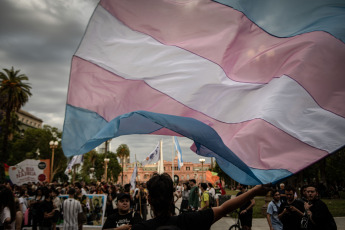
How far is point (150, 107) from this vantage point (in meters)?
4.83

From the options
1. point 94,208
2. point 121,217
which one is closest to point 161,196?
point 121,217

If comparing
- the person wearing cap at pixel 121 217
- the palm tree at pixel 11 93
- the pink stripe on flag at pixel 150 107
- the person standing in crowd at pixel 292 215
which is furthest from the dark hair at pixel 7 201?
the palm tree at pixel 11 93

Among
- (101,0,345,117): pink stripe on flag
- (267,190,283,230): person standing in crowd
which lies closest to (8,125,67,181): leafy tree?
(267,190,283,230): person standing in crowd

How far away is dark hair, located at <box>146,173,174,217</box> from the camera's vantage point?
7.79ft

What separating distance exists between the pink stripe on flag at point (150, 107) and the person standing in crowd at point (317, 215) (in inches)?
91.1

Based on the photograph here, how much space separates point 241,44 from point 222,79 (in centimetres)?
58

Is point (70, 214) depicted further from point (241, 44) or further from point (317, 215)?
point (241, 44)

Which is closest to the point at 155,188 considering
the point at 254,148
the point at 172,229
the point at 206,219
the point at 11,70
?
the point at 206,219

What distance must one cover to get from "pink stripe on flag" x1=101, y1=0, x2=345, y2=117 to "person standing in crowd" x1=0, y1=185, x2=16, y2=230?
344 cm

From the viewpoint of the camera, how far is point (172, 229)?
1523mm

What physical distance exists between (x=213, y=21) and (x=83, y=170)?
92537mm

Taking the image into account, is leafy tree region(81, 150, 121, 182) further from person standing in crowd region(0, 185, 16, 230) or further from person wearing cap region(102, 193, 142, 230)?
person wearing cap region(102, 193, 142, 230)

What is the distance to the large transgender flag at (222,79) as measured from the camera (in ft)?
12.3

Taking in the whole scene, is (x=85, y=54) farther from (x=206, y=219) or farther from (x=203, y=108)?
(x=206, y=219)
